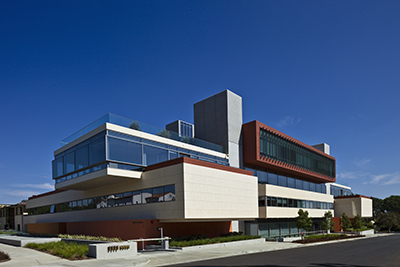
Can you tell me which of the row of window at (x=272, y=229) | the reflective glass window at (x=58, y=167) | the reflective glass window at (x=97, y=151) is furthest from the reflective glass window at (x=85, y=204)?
the row of window at (x=272, y=229)

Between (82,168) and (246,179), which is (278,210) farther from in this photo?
(82,168)

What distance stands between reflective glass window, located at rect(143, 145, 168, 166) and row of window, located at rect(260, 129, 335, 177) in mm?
13242

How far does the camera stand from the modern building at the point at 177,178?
89.0 ft

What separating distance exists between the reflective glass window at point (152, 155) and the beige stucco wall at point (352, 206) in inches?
1652

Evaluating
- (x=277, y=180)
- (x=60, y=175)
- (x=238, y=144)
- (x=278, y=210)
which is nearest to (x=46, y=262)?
(x=60, y=175)

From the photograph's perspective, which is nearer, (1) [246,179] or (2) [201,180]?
(2) [201,180]

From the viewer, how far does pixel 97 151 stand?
29.1 meters

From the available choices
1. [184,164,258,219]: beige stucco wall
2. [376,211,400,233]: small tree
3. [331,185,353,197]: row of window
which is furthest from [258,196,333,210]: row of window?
[376,211,400,233]: small tree

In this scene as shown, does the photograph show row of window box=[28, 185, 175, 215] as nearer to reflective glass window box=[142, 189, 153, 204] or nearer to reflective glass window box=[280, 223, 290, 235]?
reflective glass window box=[142, 189, 153, 204]

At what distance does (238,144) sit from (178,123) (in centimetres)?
1048

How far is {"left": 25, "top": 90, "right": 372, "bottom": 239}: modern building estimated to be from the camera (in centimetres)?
2714

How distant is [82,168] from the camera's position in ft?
103

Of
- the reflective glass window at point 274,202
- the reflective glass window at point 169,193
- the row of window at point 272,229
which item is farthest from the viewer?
the reflective glass window at point 274,202

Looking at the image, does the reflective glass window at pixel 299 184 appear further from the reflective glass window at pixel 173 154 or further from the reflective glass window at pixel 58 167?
the reflective glass window at pixel 58 167
